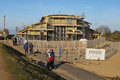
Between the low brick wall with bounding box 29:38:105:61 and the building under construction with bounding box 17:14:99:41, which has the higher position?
the building under construction with bounding box 17:14:99:41

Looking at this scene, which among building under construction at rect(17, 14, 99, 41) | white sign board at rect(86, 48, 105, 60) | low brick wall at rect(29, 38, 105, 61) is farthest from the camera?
building under construction at rect(17, 14, 99, 41)

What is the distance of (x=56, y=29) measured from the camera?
45.2 meters

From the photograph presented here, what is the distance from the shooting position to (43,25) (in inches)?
1670

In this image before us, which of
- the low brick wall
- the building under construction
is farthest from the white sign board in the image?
the building under construction

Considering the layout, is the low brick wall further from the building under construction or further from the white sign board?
the building under construction

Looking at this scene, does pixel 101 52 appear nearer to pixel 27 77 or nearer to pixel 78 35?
pixel 27 77

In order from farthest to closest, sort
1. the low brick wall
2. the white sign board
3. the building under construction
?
the building under construction
the low brick wall
the white sign board

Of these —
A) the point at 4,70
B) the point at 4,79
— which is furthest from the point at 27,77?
the point at 4,70

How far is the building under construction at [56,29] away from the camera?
41656 millimetres

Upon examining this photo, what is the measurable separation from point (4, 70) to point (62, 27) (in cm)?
3869

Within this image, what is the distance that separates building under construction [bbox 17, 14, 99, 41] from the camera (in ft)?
137

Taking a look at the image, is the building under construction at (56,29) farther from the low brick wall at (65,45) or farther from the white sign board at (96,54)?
the white sign board at (96,54)

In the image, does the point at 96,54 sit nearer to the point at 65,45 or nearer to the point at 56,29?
the point at 65,45

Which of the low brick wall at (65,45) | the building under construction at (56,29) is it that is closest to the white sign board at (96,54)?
the low brick wall at (65,45)
